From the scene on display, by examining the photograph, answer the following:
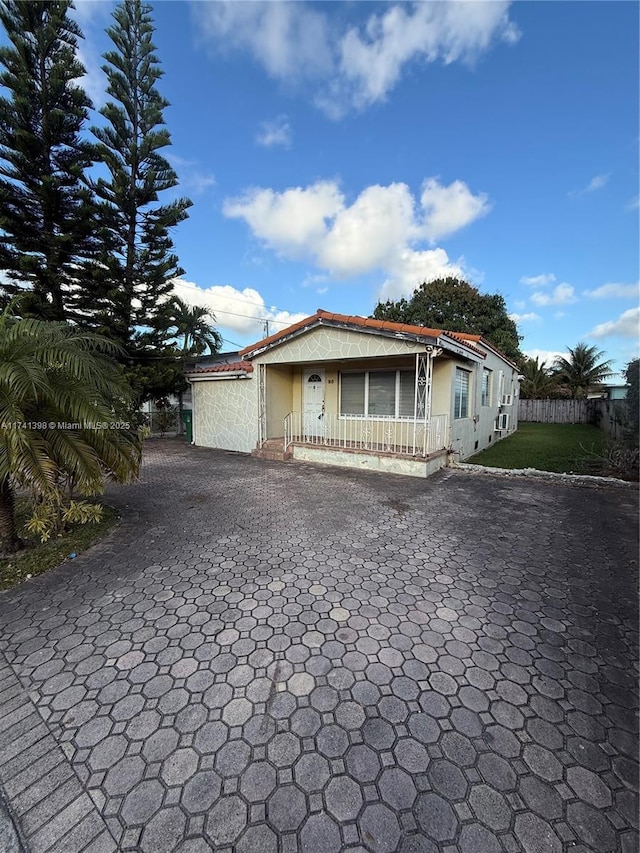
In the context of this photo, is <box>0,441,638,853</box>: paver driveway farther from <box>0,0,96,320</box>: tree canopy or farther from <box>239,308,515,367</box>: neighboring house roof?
<box>0,0,96,320</box>: tree canopy

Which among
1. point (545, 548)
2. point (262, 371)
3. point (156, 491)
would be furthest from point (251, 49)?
point (545, 548)

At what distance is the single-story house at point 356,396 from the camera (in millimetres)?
8719

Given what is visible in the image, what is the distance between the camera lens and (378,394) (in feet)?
34.1

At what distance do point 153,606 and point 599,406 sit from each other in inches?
971

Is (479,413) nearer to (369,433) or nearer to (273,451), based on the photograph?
(369,433)

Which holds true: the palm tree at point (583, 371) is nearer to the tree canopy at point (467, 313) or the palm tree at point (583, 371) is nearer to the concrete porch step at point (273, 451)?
the tree canopy at point (467, 313)

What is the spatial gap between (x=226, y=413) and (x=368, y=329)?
641 centimetres

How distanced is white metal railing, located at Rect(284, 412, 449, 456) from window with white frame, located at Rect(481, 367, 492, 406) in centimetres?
382

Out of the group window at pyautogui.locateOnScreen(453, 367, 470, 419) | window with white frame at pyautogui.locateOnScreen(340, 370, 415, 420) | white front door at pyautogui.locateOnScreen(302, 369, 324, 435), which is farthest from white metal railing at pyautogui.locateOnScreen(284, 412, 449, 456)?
window at pyautogui.locateOnScreen(453, 367, 470, 419)

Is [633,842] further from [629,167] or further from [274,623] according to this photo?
[629,167]

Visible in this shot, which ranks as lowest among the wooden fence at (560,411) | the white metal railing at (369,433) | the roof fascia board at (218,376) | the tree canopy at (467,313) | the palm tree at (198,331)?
the white metal railing at (369,433)

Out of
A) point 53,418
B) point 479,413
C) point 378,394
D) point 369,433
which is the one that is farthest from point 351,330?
point 53,418

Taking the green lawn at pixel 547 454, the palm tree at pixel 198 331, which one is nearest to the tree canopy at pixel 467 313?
the green lawn at pixel 547 454

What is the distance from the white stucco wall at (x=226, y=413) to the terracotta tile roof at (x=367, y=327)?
4.64 feet
